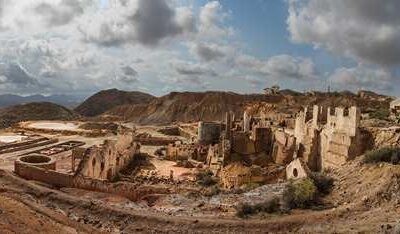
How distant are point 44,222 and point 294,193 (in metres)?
9.04

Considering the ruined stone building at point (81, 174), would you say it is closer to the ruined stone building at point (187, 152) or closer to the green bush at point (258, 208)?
the green bush at point (258, 208)

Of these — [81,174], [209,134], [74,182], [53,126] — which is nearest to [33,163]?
[81,174]

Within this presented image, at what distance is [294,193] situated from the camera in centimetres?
1852

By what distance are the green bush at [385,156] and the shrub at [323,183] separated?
1.90m

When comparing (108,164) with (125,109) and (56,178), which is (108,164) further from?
(125,109)

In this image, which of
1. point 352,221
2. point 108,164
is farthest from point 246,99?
point 352,221

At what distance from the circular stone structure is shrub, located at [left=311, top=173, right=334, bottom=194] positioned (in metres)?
12.4

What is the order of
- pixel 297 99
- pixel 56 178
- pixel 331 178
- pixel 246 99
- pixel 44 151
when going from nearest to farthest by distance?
pixel 331 178 → pixel 56 178 → pixel 44 151 → pixel 297 99 → pixel 246 99

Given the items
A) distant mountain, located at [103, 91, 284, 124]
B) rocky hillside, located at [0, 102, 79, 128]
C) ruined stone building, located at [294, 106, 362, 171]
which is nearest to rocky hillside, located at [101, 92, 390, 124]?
distant mountain, located at [103, 91, 284, 124]

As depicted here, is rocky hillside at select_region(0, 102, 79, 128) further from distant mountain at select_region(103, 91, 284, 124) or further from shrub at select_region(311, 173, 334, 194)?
shrub at select_region(311, 173, 334, 194)

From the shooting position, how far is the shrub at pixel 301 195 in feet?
59.8

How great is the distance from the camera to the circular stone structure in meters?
22.8

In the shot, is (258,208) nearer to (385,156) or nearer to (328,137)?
(385,156)

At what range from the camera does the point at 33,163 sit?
2373 cm
